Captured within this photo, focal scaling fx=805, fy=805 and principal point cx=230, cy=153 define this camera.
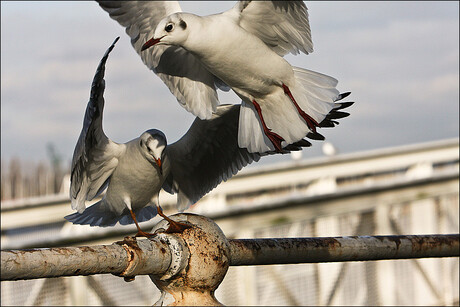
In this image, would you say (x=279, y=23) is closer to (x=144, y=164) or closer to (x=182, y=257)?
(x=144, y=164)

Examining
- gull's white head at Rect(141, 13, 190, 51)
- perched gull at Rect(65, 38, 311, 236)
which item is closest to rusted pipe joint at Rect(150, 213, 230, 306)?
perched gull at Rect(65, 38, 311, 236)

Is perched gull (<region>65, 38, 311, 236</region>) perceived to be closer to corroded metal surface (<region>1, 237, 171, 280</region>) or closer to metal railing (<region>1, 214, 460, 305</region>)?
metal railing (<region>1, 214, 460, 305</region>)

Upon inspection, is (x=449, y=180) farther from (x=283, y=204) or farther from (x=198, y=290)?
(x=198, y=290)

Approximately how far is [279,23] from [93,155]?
0.86 metres

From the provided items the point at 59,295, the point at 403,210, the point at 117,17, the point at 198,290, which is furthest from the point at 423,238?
the point at 403,210

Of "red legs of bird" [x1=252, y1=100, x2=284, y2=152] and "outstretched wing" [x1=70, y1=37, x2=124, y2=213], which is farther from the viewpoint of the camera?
"red legs of bird" [x1=252, y1=100, x2=284, y2=152]

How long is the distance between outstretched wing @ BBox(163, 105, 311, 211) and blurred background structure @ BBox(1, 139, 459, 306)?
800 mm

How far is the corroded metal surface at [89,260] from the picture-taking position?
1304mm

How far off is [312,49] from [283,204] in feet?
6.80

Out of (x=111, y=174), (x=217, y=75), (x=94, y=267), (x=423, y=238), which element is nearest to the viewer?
(x=94, y=267)

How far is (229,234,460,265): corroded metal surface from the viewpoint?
5.96ft

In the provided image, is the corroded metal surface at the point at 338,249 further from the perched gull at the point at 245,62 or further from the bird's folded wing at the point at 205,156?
the bird's folded wing at the point at 205,156

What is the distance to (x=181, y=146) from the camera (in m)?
3.26

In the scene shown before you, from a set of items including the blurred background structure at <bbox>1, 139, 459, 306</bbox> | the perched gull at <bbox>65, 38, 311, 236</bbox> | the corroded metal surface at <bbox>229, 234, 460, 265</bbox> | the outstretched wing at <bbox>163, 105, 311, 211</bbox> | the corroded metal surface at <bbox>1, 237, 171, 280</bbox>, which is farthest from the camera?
the blurred background structure at <bbox>1, 139, 459, 306</bbox>
